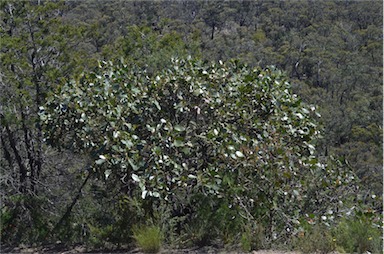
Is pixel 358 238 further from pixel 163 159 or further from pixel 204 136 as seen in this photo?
pixel 163 159

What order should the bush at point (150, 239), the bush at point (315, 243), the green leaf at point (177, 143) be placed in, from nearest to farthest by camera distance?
the bush at point (315, 243)
the bush at point (150, 239)
the green leaf at point (177, 143)

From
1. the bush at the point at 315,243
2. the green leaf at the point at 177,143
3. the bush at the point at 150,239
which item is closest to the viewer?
the bush at the point at 315,243

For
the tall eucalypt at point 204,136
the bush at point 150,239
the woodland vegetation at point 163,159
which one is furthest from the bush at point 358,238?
the bush at point 150,239

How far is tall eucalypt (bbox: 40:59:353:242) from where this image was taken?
16.7 feet

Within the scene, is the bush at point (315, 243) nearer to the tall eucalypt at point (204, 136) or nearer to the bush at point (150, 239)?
the tall eucalypt at point (204, 136)

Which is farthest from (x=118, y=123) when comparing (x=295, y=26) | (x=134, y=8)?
(x=295, y=26)

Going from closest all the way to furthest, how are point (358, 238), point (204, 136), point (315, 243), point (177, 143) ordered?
point (315, 243)
point (358, 238)
point (177, 143)
point (204, 136)

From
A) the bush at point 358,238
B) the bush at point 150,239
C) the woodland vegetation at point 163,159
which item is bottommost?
the bush at point 358,238

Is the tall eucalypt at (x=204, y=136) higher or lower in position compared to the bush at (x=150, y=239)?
A: higher

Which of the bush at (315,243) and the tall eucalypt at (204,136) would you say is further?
the tall eucalypt at (204,136)

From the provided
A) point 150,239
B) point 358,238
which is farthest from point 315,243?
point 150,239

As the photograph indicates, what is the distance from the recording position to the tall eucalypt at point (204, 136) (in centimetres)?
509

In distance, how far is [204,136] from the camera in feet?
17.7

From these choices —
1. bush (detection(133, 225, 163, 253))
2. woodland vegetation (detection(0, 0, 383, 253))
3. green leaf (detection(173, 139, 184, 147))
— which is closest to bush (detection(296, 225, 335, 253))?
woodland vegetation (detection(0, 0, 383, 253))
